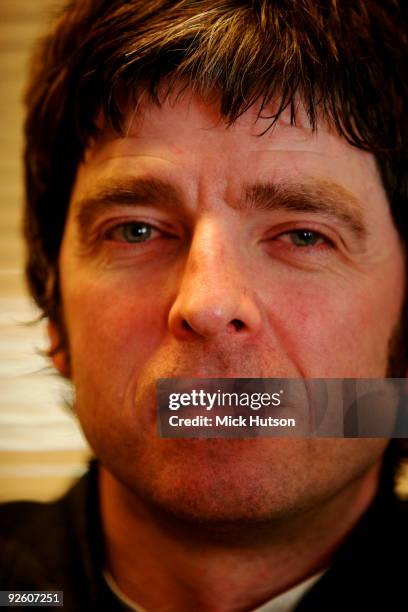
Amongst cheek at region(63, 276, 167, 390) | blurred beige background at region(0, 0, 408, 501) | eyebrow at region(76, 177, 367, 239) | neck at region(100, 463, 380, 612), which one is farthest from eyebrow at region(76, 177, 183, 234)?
neck at region(100, 463, 380, 612)

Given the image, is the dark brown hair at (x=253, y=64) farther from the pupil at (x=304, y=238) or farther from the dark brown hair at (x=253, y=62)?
the pupil at (x=304, y=238)

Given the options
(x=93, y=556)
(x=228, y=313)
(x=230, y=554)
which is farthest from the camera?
(x=93, y=556)

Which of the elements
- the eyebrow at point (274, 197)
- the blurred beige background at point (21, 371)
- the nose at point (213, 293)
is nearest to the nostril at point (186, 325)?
the nose at point (213, 293)

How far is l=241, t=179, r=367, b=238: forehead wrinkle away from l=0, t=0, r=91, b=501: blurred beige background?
44 centimetres

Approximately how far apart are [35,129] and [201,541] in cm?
67

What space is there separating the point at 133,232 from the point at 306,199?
24 centimetres

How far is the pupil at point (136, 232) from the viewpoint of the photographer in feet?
2.79

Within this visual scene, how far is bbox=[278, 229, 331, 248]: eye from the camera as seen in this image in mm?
808

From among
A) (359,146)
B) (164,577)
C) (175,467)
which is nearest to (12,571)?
(164,577)

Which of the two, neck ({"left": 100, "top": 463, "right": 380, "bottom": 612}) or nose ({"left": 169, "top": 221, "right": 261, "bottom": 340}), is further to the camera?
neck ({"left": 100, "top": 463, "right": 380, "bottom": 612})

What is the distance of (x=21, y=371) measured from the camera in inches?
38.5

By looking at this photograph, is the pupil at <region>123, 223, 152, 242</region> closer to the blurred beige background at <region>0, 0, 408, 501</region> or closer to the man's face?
the man's face

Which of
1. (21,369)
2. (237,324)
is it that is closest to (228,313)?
(237,324)

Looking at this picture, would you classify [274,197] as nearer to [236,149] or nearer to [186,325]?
[236,149]
